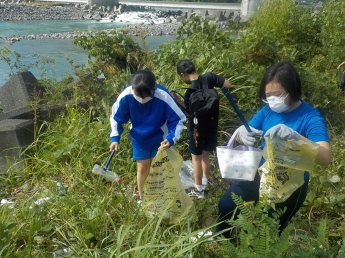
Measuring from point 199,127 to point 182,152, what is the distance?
86cm

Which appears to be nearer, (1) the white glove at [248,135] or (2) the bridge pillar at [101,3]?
(1) the white glove at [248,135]

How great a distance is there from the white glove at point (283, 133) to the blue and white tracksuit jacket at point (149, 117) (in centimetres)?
115

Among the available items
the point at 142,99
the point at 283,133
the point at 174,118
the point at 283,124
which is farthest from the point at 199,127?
the point at 283,133

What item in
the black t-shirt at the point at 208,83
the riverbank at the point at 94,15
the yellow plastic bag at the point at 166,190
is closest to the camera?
the yellow plastic bag at the point at 166,190

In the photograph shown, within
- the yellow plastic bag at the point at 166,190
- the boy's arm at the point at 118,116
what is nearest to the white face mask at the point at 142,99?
the boy's arm at the point at 118,116

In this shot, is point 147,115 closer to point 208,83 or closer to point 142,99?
point 142,99

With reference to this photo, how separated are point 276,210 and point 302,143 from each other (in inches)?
14.2

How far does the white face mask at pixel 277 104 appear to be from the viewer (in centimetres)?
232

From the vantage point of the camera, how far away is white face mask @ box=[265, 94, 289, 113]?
2322mm

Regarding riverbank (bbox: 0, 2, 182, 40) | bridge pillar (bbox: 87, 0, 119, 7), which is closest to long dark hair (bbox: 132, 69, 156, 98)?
riverbank (bbox: 0, 2, 182, 40)

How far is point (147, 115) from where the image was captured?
3383mm

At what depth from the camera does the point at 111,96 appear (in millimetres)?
5020

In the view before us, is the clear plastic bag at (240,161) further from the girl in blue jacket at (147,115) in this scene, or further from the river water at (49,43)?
the river water at (49,43)

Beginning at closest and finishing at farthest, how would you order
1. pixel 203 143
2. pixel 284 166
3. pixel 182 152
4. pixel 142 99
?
1. pixel 284 166
2. pixel 142 99
3. pixel 203 143
4. pixel 182 152
